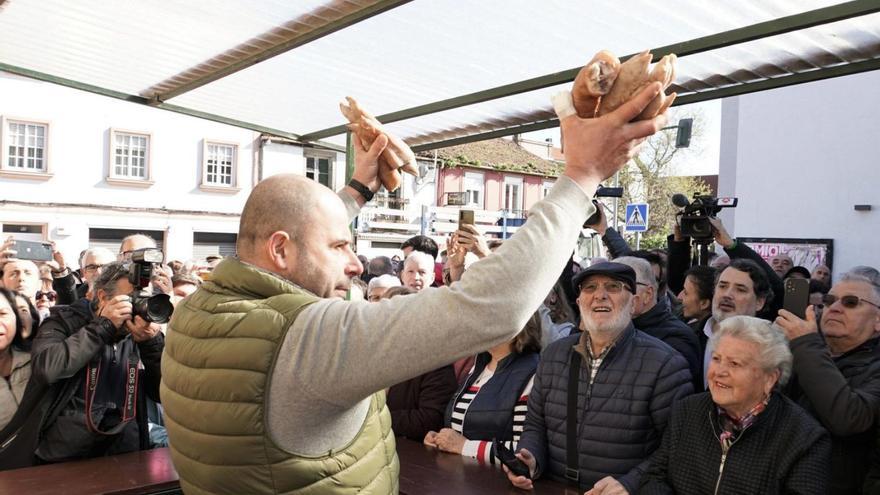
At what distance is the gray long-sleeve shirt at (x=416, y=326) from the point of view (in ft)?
4.07

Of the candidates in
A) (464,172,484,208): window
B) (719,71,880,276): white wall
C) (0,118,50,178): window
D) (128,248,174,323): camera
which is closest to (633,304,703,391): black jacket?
(128,248,174,323): camera

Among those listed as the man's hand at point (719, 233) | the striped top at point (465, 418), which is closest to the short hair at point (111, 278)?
the striped top at point (465, 418)

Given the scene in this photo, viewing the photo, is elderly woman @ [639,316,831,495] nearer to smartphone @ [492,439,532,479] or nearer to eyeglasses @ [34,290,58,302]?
smartphone @ [492,439,532,479]

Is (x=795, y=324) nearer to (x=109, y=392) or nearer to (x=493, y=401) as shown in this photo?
(x=493, y=401)

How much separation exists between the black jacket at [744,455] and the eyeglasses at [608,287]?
2.41 feet

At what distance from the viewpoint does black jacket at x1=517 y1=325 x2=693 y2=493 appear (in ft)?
10.5

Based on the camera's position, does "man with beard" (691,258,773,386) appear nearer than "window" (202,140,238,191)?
Yes

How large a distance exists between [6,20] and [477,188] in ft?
99.1

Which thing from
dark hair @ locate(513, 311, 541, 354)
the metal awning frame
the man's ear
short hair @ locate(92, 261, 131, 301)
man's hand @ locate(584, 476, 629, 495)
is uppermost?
the metal awning frame

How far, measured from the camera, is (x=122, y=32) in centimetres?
493

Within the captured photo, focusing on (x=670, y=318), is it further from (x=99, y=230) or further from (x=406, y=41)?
(x=99, y=230)

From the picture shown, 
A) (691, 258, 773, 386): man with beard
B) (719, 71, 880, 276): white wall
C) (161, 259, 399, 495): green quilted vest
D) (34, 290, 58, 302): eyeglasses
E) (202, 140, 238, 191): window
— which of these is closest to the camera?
(161, 259, 399, 495): green quilted vest

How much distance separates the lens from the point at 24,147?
1936 centimetres

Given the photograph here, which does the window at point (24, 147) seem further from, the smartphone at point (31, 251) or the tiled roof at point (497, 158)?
the smartphone at point (31, 251)
